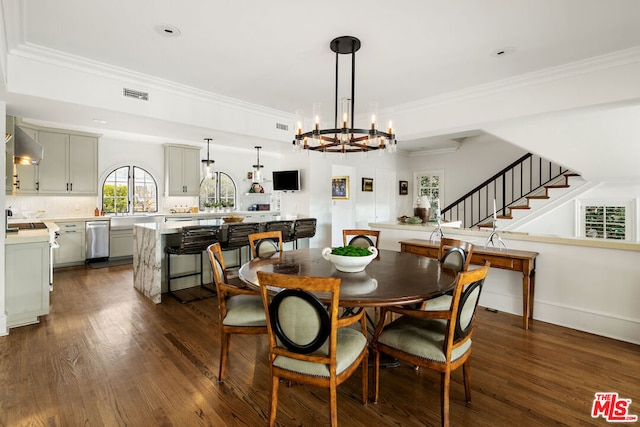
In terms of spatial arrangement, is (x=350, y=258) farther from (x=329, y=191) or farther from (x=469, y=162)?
(x=469, y=162)

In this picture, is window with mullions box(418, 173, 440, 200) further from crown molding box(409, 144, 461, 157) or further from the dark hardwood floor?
the dark hardwood floor

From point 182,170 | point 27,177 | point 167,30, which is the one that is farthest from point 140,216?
point 167,30

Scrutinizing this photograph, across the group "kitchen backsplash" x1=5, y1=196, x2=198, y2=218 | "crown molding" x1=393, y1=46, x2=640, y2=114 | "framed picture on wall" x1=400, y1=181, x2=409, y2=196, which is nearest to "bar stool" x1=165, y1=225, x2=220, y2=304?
"crown molding" x1=393, y1=46, x2=640, y2=114

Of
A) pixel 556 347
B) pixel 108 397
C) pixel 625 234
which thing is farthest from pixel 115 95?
pixel 625 234

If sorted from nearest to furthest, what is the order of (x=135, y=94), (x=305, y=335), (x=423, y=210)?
(x=305, y=335), (x=135, y=94), (x=423, y=210)

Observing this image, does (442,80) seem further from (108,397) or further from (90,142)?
(90,142)

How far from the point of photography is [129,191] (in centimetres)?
711

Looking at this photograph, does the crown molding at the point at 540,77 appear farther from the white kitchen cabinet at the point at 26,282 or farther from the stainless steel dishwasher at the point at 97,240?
the stainless steel dishwasher at the point at 97,240

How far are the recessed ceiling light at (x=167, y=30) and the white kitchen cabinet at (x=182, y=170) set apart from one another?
196 inches

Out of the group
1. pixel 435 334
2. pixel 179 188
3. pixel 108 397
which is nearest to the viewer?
pixel 435 334

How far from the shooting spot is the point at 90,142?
6285 millimetres

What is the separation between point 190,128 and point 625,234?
6.93 meters

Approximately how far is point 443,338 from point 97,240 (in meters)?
6.64

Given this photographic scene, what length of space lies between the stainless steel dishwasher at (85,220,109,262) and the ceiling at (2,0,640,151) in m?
2.93
